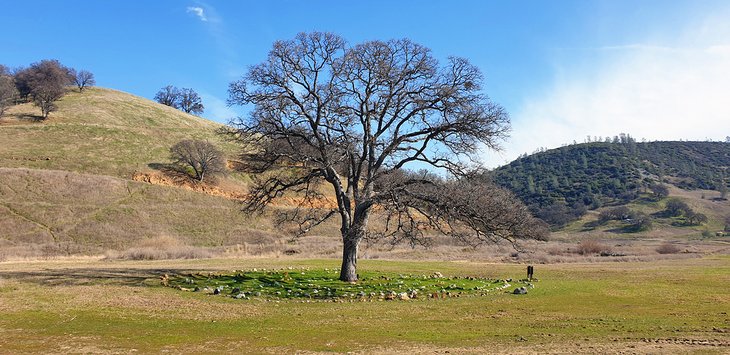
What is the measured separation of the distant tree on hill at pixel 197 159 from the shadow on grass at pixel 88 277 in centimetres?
5218

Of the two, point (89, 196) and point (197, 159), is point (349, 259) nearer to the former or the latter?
point (89, 196)

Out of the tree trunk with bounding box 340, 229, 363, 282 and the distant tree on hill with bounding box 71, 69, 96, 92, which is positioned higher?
the distant tree on hill with bounding box 71, 69, 96, 92

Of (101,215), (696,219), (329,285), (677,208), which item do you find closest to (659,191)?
(677,208)

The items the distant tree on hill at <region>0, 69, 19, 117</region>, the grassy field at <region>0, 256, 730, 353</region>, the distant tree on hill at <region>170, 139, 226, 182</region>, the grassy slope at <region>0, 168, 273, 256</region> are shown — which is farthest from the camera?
the distant tree on hill at <region>0, 69, 19, 117</region>

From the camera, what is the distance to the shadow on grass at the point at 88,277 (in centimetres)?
2266

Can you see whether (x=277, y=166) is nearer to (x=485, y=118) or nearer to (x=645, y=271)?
(x=485, y=118)

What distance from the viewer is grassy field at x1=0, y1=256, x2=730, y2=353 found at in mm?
12242

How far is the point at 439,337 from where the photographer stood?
13469mm

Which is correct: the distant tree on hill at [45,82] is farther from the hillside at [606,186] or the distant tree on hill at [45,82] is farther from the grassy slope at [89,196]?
the hillside at [606,186]

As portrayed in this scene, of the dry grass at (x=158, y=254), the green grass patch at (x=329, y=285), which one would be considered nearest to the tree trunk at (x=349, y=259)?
the green grass patch at (x=329, y=285)

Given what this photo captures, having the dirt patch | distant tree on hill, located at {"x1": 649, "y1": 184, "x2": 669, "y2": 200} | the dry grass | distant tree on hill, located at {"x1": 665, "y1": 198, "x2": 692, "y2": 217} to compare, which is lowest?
the dry grass

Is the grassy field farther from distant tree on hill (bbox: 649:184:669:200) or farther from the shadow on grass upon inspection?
distant tree on hill (bbox: 649:184:669:200)

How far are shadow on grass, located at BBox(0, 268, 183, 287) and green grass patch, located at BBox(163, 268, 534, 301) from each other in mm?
1179

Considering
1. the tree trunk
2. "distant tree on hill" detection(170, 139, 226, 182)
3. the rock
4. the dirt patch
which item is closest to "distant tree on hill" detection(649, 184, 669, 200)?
the dirt patch
